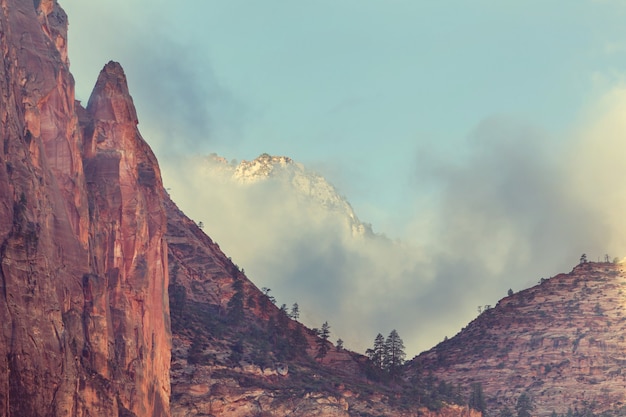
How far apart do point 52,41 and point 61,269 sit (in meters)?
30.4

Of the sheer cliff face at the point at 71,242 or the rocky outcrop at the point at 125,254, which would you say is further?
the rocky outcrop at the point at 125,254

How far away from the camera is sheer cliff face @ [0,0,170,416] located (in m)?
146

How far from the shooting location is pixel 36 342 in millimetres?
145375

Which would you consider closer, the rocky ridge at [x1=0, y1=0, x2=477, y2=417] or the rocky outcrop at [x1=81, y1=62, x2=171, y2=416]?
the rocky ridge at [x1=0, y1=0, x2=477, y2=417]

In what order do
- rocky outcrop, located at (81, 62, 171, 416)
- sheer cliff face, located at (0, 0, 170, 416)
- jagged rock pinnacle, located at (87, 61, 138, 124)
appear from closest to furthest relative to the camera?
sheer cliff face, located at (0, 0, 170, 416) → rocky outcrop, located at (81, 62, 171, 416) → jagged rock pinnacle, located at (87, 61, 138, 124)

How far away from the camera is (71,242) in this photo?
163000 mm

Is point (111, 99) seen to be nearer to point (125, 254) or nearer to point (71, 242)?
point (125, 254)

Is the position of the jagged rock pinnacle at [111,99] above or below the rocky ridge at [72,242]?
above

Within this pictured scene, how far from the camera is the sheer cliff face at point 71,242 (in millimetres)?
146375

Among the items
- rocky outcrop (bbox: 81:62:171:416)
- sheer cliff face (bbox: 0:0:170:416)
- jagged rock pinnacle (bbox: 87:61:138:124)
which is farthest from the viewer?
jagged rock pinnacle (bbox: 87:61:138:124)

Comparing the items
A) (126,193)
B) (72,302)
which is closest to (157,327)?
(126,193)

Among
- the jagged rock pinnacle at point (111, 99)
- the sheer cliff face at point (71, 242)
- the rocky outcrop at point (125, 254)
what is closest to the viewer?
the sheer cliff face at point (71, 242)

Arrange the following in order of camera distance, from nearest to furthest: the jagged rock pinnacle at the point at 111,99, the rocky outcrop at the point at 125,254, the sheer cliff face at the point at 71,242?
the sheer cliff face at the point at 71,242
the rocky outcrop at the point at 125,254
the jagged rock pinnacle at the point at 111,99

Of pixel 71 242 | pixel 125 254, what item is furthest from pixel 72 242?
pixel 125 254
